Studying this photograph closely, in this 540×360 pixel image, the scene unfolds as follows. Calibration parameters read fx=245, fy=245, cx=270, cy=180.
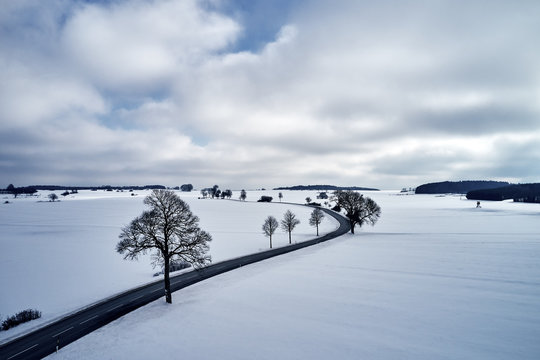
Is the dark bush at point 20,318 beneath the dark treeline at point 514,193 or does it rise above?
beneath

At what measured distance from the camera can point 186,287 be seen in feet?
101

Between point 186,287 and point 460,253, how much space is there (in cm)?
4283

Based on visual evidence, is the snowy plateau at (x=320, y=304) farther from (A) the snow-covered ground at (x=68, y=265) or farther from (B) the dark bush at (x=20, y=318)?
(B) the dark bush at (x=20, y=318)

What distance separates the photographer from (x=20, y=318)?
78.6 ft

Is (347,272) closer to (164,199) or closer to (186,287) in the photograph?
(186,287)

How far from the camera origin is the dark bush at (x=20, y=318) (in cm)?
2311

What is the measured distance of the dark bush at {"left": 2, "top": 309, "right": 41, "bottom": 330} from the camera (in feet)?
75.8

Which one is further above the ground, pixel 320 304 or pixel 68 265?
pixel 320 304

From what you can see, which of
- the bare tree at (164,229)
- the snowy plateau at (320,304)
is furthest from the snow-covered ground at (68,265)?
the bare tree at (164,229)

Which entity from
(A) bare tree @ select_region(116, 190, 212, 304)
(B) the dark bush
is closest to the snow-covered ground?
(B) the dark bush

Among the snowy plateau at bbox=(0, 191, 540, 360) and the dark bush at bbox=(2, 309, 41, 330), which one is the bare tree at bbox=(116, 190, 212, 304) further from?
the dark bush at bbox=(2, 309, 41, 330)

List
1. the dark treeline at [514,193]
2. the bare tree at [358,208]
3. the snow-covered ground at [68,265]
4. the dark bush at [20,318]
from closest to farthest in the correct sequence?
the dark bush at [20,318] < the snow-covered ground at [68,265] < the bare tree at [358,208] < the dark treeline at [514,193]

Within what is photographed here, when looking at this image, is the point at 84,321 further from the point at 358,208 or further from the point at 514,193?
the point at 514,193

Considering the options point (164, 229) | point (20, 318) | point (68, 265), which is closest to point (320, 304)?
point (164, 229)
